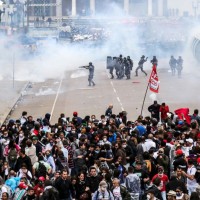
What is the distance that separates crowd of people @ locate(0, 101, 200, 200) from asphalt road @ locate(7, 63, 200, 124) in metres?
9.17

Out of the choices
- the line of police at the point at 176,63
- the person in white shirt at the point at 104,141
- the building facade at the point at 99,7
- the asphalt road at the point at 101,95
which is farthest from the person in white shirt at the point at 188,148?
the building facade at the point at 99,7

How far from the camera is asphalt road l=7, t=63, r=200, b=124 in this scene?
Result: 31789mm

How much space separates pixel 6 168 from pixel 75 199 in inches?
82.4

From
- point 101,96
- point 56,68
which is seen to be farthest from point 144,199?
point 56,68

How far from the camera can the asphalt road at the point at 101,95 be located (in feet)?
104

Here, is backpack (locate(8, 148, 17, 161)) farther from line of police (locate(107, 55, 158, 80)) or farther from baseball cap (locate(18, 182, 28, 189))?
line of police (locate(107, 55, 158, 80))

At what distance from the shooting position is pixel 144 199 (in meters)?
14.7

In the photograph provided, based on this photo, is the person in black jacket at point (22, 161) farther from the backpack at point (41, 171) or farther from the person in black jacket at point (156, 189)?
the person in black jacket at point (156, 189)

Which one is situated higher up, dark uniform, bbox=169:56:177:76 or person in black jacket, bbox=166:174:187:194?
person in black jacket, bbox=166:174:187:194

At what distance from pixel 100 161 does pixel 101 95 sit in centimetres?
2068

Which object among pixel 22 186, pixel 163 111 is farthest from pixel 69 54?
pixel 22 186

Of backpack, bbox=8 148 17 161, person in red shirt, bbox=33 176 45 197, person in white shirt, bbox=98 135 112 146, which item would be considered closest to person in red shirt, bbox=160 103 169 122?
person in white shirt, bbox=98 135 112 146

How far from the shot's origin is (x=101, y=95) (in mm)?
36750

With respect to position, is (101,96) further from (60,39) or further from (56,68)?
→ (60,39)
